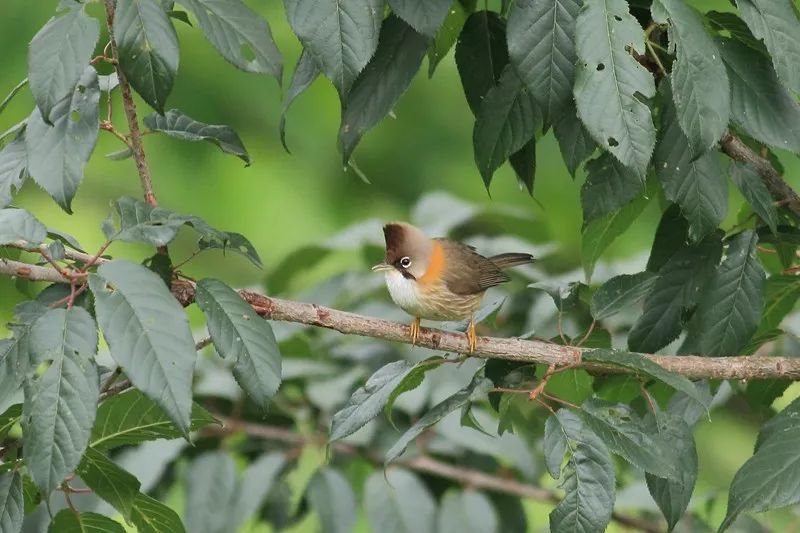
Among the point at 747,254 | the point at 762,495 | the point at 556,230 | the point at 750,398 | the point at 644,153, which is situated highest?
the point at 644,153

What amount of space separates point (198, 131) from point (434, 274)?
80 centimetres

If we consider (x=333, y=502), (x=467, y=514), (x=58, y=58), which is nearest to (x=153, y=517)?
(x=58, y=58)

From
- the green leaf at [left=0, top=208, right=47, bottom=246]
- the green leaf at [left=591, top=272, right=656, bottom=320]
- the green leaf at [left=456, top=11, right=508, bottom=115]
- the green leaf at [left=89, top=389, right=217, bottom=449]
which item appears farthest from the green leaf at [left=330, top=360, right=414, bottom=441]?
the green leaf at [left=0, top=208, right=47, bottom=246]

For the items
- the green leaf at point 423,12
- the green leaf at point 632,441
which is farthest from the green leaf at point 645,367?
the green leaf at point 423,12

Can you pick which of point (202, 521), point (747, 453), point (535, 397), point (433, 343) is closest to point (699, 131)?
point (535, 397)

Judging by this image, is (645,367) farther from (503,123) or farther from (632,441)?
(503,123)

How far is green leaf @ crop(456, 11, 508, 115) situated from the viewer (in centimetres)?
177

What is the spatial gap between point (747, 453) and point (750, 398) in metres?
2.38

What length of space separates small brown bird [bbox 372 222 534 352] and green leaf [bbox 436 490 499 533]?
1.64ft

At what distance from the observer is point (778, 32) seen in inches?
61.0

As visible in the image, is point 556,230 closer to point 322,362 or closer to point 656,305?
point 322,362

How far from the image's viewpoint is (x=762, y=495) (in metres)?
1.58

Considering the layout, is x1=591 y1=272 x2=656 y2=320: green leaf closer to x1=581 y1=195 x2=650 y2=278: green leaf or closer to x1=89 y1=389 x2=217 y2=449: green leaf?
x1=581 y1=195 x2=650 y2=278: green leaf

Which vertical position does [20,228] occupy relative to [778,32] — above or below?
below
